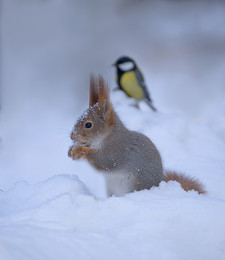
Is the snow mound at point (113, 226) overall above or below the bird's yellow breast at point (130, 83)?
below

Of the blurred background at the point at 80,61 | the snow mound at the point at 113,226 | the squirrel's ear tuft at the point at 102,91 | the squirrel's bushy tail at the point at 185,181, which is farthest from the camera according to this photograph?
the blurred background at the point at 80,61

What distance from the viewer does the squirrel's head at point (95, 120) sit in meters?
2.14

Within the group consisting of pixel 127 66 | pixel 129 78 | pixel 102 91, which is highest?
pixel 127 66

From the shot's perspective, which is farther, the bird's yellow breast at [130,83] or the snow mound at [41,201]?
the bird's yellow breast at [130,83]

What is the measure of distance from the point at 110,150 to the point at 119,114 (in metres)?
1.57

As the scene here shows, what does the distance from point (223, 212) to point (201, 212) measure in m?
0.09

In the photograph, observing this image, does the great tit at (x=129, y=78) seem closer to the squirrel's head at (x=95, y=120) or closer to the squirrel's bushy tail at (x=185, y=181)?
the squirrel's bushy tail at (x=185, y=181)

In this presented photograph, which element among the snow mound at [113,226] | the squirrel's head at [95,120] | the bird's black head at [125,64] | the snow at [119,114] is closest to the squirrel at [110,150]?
the squirrel's head at [95,120]

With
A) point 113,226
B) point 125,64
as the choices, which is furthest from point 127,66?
point 113,226

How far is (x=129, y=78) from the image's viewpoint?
18.9 feet

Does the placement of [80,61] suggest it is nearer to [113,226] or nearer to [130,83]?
[130,83]

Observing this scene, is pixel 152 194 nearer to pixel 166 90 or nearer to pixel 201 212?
pixel 201 212

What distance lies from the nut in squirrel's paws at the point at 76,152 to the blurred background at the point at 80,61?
0.99 meters

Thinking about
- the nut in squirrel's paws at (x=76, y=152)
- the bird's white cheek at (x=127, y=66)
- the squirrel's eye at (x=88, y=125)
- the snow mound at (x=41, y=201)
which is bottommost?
the snow mound at (x=41, y=201)
